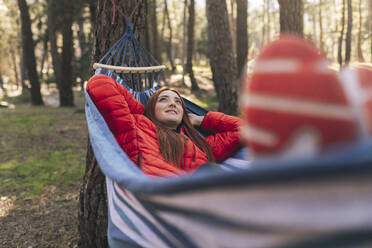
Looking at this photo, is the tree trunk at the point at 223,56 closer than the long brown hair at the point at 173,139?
No

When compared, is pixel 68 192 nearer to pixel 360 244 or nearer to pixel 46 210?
pixel 46 210

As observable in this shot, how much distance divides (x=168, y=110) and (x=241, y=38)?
507cm

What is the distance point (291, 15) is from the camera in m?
3.57

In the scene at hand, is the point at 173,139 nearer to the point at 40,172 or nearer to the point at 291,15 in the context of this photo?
the point at 40,172

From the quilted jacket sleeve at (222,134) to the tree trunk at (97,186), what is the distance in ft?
2.25

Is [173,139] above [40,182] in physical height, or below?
above

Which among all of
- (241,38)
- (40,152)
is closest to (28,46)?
(40,152)

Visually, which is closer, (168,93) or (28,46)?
(168,93)

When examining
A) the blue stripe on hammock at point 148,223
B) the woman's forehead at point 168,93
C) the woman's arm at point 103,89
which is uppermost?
the woman's arm at point 103,89

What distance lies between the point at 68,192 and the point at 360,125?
275cm

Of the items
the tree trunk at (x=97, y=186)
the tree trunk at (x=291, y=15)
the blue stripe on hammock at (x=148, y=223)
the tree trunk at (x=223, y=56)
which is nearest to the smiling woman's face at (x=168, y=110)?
the tree trunk at (x=97, y=186)

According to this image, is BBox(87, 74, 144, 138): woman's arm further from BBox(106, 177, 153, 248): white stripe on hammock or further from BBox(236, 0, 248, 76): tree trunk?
BBox(236, 0, 248, 76): tree trunk

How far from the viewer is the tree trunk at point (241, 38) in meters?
6.28

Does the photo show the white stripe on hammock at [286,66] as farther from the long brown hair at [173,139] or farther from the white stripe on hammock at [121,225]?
the long brown hair at [173,139]
